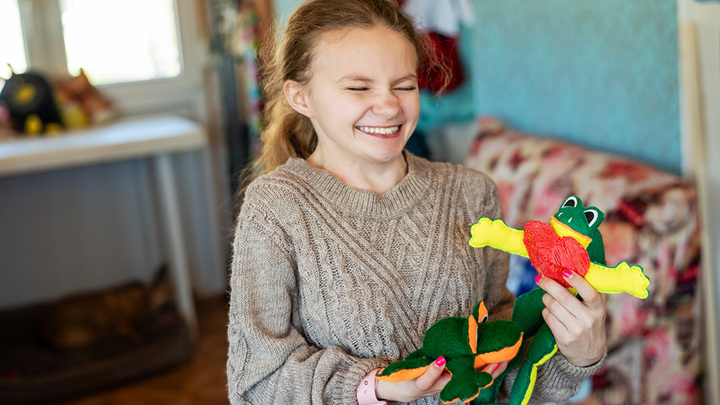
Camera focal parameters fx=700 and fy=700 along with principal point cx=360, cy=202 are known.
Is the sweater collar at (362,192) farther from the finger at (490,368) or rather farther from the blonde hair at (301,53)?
the finger at (490,368)

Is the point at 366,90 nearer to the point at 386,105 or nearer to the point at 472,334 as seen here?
the point at 386,105

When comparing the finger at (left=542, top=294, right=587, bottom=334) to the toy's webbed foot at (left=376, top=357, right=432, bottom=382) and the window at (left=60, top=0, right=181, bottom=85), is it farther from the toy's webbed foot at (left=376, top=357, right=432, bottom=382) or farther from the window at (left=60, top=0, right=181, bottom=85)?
the window at (left=60, top=0, right=181, bottom=85)

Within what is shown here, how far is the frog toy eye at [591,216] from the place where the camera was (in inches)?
32.6

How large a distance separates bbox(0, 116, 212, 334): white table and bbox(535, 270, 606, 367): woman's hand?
206cm

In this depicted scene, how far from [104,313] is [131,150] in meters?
0.78

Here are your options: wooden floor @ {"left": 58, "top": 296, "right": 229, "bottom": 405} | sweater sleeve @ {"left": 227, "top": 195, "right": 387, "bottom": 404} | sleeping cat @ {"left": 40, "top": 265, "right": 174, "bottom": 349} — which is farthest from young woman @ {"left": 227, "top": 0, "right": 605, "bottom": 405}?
sleeping cat @ {"left": 40, "top": 265, "right": 174, "bottom": 349}

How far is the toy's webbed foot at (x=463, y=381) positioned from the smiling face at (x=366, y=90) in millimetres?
286

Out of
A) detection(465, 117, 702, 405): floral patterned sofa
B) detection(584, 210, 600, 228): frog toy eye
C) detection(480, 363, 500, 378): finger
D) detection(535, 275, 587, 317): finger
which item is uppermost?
detection(584, 210, 600, 228): frog toy eye

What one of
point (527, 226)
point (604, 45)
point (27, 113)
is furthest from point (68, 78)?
point (527, 226)

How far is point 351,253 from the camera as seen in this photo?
0.92 meters

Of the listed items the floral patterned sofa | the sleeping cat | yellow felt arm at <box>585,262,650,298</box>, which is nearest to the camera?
yellow felt arm at <box>585,262,650,298</box>

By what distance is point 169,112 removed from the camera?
3.23m

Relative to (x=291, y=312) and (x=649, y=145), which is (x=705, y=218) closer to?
(x=649, y=145)

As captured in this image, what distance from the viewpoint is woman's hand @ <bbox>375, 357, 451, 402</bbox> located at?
800mm
